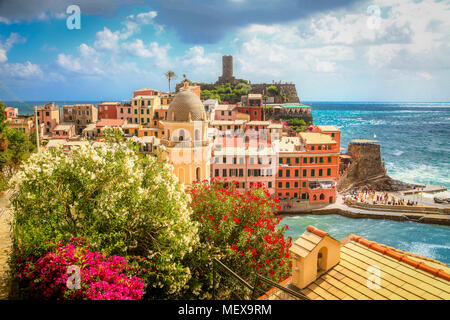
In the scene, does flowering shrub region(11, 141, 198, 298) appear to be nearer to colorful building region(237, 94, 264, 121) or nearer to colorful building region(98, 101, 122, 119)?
colorful building region(98, 101, 122, 119)

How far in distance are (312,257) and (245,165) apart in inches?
1022

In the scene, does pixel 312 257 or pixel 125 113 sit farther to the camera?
pixel 125 113

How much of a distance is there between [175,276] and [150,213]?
154cm

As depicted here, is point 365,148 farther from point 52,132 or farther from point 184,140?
point 52,132

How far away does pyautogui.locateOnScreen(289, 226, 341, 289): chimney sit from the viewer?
5.69m

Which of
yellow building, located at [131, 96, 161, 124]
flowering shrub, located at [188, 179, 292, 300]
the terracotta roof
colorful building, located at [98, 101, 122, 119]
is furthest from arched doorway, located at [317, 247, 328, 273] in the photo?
colorful building, located at [98, 101, 122, 119]

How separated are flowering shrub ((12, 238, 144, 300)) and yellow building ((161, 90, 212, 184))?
39.0 ft

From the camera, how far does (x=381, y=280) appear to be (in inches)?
222

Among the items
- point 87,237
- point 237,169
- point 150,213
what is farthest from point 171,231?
point 237,169

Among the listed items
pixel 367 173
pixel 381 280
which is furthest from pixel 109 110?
pixel 381 280

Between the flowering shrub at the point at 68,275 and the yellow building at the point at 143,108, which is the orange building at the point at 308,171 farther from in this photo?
the flowering shrub at the point at 68,275

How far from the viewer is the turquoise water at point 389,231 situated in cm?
2705

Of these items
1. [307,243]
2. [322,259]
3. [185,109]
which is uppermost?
[185,109]

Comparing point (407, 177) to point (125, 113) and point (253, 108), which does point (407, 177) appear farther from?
point (125, 113)
